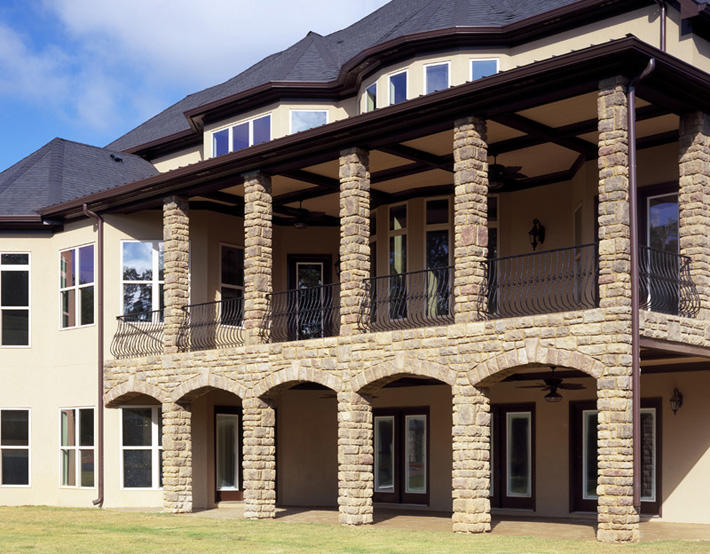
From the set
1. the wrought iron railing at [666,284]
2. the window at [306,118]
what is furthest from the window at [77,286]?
the wrought iron railing at [666,284]

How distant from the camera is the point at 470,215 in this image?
1698 centimetres

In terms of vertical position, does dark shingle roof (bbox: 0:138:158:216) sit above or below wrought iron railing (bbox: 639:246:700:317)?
above

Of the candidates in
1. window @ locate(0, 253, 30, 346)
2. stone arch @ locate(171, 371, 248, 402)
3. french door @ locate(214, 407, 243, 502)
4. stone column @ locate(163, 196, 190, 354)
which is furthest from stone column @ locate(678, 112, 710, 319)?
window @ locate(0, 253, 30, 346)

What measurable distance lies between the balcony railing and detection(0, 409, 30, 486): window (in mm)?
8878

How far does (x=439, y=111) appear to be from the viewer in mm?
17359

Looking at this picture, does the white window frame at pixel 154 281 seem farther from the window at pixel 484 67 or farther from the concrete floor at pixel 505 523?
the window at pixel 484 67

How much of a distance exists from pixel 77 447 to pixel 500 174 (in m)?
11.8

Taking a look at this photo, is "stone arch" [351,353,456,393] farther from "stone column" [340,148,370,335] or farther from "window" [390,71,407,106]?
"window" [390,71,407,106]

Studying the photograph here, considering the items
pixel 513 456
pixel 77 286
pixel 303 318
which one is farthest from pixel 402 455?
pixel 77 286

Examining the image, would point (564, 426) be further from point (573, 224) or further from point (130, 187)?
point (130, 187)

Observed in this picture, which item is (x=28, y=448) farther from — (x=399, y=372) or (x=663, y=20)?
(x=663, y=20)

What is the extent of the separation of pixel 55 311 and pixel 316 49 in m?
9.19

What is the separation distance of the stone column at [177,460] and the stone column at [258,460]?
2.04m

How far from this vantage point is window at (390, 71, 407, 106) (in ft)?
71.5
